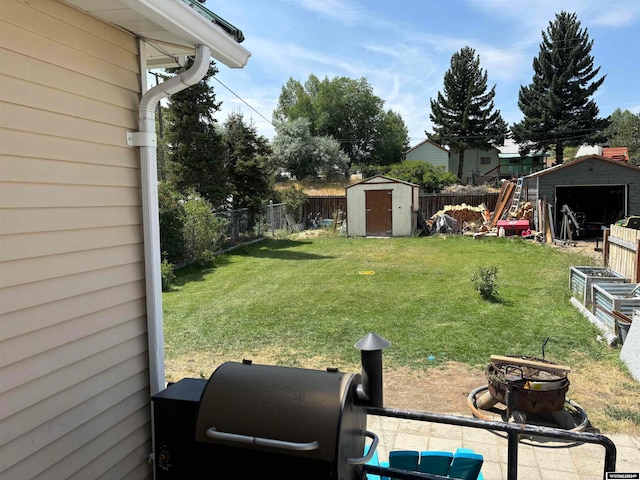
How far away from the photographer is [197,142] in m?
14.4

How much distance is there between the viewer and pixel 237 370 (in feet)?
6.70

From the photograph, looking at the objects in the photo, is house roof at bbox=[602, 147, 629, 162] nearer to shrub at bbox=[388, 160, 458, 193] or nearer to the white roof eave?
shrub at bbox=[388, 160, 458, 193]

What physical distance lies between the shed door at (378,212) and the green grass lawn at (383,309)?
478cm

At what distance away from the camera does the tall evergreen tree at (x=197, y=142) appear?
14148 mm

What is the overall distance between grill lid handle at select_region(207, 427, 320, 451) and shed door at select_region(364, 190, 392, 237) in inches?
631

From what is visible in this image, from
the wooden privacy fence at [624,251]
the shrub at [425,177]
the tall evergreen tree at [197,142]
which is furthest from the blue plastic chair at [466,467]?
the shrub at [425,177]

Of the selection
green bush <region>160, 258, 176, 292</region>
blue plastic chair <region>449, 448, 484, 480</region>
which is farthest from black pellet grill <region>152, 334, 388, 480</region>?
green bush <region>160, 258, 176, 292</region>

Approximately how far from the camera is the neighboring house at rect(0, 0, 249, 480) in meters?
1.83

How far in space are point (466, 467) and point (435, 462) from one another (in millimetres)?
185

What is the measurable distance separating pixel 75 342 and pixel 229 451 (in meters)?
0.94

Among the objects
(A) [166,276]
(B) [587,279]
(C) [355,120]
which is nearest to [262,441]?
(B) [587,279]

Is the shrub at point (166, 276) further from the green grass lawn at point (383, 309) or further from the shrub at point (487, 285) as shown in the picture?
the shrub at point (487, 285)

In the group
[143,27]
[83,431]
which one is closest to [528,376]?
[83,431]

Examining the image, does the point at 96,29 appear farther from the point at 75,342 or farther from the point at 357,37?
the point at 357,37
